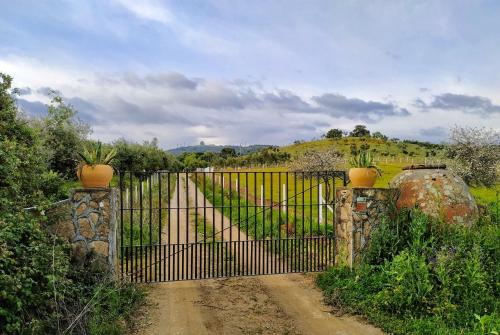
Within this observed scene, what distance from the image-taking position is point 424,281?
6031 mm

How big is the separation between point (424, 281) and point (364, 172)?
2555 millimetres

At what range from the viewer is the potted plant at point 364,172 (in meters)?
7.84

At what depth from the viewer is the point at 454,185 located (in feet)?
27.4

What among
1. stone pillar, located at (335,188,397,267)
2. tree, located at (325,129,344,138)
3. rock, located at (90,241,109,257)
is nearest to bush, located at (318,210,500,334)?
stone pillar, located at (335,188,397,267)

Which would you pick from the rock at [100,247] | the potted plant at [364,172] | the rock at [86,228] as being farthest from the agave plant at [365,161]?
the rock at [86,228]

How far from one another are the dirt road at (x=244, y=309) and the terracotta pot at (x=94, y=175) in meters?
2.36

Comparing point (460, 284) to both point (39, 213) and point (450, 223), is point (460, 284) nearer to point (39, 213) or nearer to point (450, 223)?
point (450, 223)

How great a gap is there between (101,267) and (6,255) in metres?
2.30

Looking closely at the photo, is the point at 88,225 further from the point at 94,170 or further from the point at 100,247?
the point at 94,170

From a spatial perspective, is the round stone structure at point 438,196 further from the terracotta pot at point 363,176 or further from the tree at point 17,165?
the tree at point 17,165

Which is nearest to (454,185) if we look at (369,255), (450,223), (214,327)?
(450,223)

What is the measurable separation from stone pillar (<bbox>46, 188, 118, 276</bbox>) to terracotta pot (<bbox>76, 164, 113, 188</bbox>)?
0.44 ft

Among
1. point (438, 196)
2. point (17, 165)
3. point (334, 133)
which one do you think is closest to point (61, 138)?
point (17, 165)

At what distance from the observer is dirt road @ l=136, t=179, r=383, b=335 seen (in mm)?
5672
